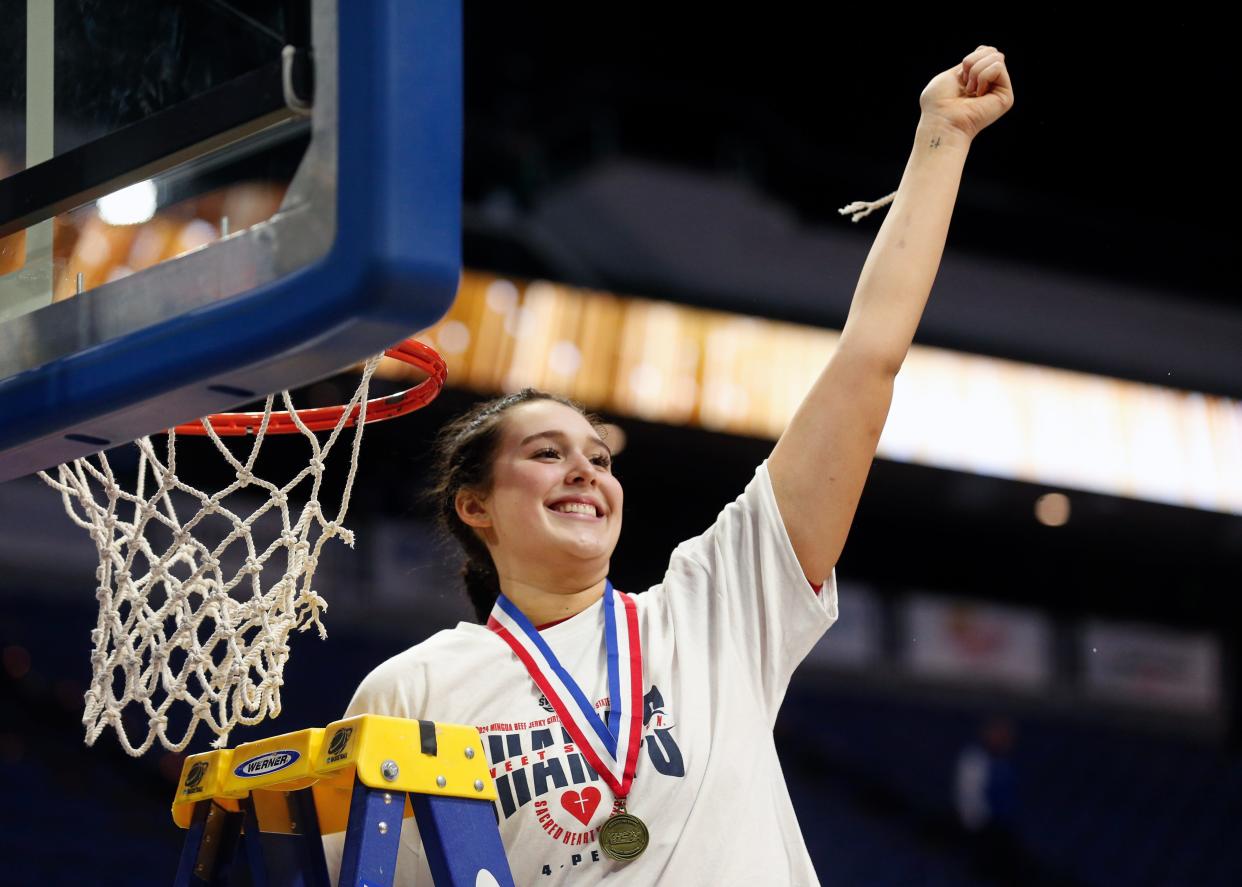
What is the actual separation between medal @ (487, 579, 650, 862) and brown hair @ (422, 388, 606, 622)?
28cm

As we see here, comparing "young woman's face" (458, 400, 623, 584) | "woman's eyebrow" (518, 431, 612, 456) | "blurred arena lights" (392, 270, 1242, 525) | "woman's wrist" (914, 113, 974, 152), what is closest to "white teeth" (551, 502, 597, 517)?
"young woman's face" (458, 400, 623, 584)

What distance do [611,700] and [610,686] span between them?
3cm

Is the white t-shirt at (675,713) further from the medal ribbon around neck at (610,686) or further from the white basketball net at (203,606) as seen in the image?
the white basketball net at (203,606)

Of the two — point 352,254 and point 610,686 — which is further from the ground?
point 352,254

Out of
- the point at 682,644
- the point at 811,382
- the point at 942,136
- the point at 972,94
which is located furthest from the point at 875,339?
the point at 811,382

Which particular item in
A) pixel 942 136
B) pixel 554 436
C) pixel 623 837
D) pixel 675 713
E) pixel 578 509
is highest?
pixel 942 136

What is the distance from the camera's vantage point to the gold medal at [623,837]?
2018 millimetres

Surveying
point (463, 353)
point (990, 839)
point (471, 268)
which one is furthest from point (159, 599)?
point (990, 839)

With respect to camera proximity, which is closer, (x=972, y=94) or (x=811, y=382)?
(x=972, y=94)

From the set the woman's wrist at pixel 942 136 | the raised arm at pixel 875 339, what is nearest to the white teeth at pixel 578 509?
the raised arm at pixel 875 339

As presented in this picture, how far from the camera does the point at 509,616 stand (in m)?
2.36

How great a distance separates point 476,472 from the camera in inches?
102

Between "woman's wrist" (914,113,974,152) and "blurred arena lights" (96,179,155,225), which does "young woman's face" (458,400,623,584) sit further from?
"blurred arena lights" (96,179,155,225)

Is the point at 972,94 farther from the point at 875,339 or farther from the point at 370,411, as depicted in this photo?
the point at 370,411
